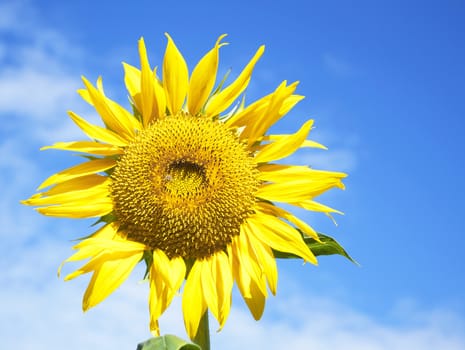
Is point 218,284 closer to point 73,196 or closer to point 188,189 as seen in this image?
point 188,189

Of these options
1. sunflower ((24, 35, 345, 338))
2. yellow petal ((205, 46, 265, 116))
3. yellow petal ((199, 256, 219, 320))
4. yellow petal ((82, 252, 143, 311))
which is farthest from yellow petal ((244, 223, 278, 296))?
yellow petal ((205, 46, 265, 116))

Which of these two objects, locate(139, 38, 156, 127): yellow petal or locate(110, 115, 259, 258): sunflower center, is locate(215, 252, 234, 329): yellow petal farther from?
locate(139, 38, 156, 127): yellow petal

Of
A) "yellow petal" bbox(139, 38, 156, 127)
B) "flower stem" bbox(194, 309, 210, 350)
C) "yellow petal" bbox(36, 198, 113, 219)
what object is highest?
"yellow petal" bbox(139, 38, 156, 127)

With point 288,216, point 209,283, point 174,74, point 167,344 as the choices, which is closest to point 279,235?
point 288,216

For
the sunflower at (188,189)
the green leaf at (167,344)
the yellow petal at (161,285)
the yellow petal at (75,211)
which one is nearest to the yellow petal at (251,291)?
the sunflower at (188,189)

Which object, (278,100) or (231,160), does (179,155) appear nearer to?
(231,160)

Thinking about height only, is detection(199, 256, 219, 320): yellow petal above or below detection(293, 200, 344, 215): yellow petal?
below

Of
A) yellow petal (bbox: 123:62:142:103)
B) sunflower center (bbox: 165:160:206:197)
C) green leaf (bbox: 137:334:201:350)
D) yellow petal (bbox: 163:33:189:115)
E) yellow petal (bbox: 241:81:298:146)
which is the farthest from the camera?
yellow petal (bbox: 123:62:142:103)

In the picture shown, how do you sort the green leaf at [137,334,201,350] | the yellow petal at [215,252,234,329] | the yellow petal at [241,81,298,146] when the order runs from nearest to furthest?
the green leaf at [137,334,201,350] < the yellow petal at [215,252,234,329] < the yellow petal at [241,81,298,146]
